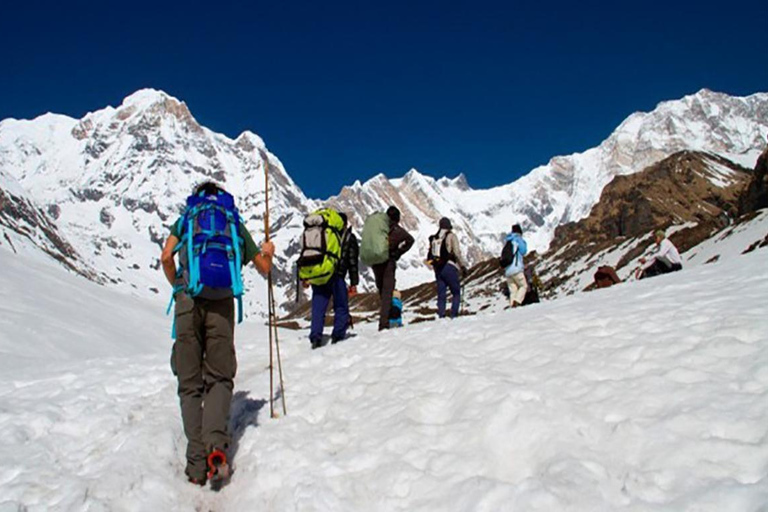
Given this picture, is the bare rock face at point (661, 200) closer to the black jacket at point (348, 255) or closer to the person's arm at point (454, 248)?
the person's arm at point (454, 248)

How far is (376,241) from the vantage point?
12.3 meters

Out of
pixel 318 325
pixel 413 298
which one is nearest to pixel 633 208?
pixel 413 298

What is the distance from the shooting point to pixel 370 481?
5477mm

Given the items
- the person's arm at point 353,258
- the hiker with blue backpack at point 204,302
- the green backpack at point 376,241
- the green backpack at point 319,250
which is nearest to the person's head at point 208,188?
the hiker with blue backpack at point 204,302

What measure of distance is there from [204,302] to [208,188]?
144cm

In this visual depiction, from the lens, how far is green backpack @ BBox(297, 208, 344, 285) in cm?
1069

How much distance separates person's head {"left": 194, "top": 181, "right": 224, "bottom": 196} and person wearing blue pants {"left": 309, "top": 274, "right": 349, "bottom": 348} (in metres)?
4.08

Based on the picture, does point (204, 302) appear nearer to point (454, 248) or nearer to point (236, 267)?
point (236, 267)

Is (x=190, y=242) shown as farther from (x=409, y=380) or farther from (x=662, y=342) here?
(x=662, y=342)

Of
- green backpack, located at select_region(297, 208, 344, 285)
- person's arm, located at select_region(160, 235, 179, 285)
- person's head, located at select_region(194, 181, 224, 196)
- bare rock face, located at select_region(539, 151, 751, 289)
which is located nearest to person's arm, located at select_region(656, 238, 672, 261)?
green backpack, located at select_region(297, 208, 344, 285)

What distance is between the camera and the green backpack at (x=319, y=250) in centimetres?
1069

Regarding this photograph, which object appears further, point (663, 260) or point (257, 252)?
point (663, 260)

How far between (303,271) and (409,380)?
3.81 m

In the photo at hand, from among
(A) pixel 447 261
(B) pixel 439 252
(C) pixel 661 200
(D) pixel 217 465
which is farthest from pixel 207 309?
(C) pixel 661 200
